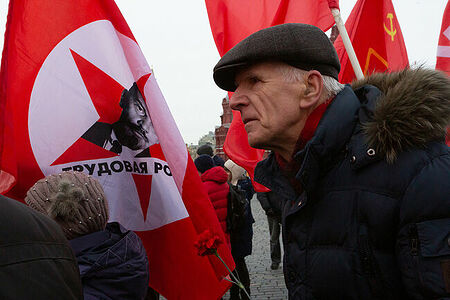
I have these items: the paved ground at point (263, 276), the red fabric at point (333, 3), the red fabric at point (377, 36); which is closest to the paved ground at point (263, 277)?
the paved ground at point (263, 276)

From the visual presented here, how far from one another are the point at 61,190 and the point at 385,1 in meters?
4.08

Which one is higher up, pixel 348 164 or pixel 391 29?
pixel 391 29

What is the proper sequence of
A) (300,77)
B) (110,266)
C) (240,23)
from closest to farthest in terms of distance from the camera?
(300,77)
(110,266)
(240,23)

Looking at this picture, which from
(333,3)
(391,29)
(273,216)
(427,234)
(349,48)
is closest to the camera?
(427,234)

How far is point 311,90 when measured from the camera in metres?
1.53

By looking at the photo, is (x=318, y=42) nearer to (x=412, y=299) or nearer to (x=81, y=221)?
(x=412, y=299)

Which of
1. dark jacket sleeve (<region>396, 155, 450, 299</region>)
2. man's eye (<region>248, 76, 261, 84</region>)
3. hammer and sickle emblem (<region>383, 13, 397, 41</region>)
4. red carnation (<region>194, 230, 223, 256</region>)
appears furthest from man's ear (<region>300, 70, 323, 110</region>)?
hammer and sickle emblem (<region>383, 13, 397, 41</region>)

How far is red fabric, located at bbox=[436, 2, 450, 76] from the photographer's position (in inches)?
175

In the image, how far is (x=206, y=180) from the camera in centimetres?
451

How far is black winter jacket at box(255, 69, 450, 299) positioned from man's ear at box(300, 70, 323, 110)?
0.25ft

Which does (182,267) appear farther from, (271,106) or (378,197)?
(378,197)

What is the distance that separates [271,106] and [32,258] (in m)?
1.03

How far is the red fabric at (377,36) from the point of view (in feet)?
14.1

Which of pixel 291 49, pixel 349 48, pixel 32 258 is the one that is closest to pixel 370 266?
pixel 291 49
